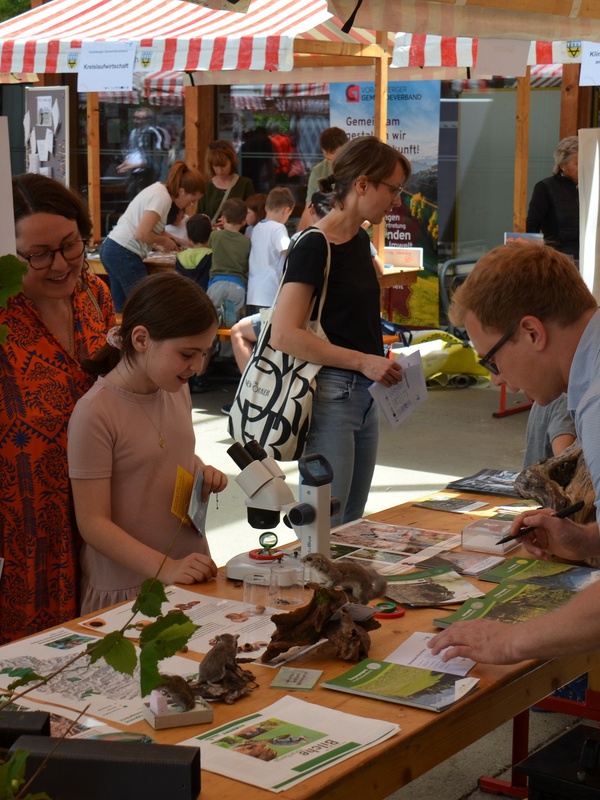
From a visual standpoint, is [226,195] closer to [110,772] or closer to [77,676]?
[77,676]

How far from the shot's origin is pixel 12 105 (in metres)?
13.0

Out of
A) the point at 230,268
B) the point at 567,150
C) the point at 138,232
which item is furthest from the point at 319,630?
the point at 567,150

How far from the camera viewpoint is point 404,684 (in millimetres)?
1828

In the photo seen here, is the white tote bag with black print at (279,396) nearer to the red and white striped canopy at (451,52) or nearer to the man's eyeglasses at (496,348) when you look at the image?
the man's eyeglasses at (496,348)

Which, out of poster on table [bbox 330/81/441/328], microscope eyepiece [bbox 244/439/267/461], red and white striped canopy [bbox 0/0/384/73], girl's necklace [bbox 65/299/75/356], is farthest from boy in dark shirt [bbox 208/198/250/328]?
microscope eyepiece [bbox 244/439/267/461]

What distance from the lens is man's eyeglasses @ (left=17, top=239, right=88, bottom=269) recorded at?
2.40 m

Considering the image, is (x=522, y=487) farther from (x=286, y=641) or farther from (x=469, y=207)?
(x=469, y=207)

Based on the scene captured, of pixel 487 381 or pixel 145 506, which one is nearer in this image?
pixel 145 506

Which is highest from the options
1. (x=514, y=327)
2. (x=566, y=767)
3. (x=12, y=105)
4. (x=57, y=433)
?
(x=12, y=105)

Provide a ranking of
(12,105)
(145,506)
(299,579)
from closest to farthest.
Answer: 1. (299,579)
2. (145,506)
3. (12,105)

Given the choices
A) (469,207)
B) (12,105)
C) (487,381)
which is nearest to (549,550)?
(487,381)

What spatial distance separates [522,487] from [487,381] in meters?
6.40

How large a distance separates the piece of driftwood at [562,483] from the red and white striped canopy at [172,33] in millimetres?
5140

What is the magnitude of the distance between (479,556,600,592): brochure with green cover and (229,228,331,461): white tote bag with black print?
3.37ft
